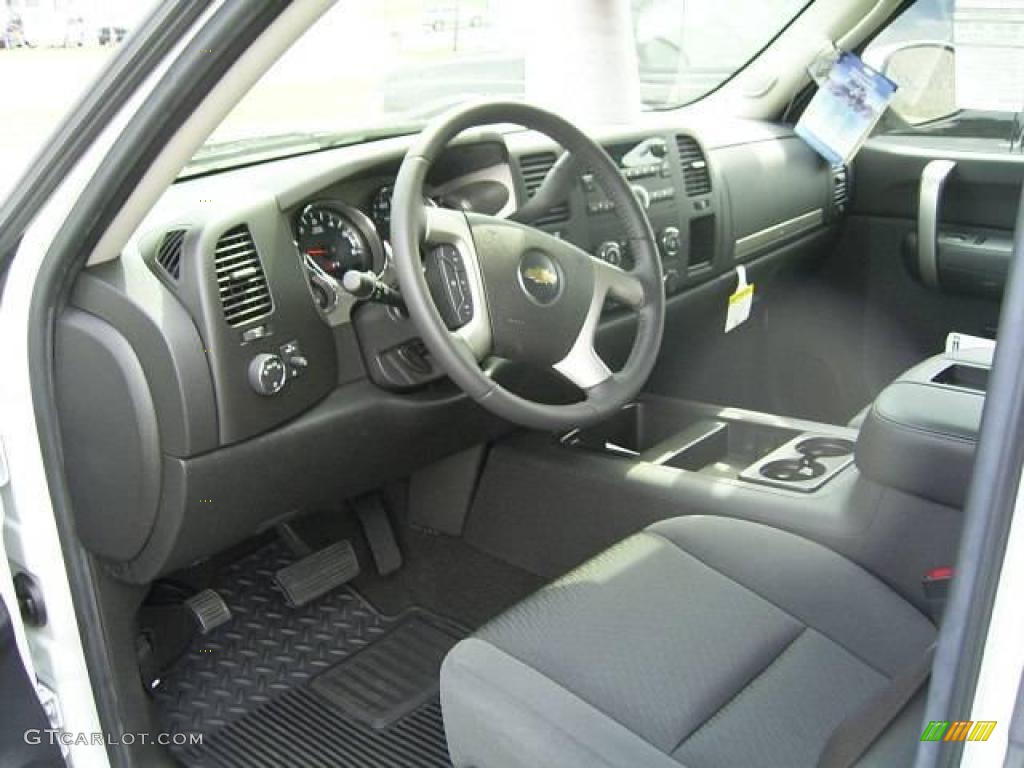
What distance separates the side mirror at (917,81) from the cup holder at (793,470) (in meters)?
0.90

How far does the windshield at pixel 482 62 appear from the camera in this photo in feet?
6.13

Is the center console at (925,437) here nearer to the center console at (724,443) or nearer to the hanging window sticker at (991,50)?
the center console at (724,443)

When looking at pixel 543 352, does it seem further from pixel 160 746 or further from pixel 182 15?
pixel 160 746

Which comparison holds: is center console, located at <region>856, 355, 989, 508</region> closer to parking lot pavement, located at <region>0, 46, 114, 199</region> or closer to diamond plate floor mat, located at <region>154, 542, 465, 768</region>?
diamond plate floor mat, located at <region>154, 542, 465, 768</region>

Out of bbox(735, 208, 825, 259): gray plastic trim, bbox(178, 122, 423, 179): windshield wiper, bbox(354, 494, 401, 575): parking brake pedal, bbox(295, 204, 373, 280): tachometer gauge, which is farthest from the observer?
bbox(735, 208, 825, 259): gray plastic trim

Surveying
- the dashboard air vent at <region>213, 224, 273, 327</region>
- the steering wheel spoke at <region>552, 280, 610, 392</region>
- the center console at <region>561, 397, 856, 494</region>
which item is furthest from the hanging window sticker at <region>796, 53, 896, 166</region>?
the dashboard air vent at <region>213, 224, 273, 327</region>

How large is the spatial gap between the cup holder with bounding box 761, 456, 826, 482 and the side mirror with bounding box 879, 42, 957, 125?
2.94 feet

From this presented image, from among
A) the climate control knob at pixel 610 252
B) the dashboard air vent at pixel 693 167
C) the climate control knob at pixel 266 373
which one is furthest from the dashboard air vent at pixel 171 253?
the dashboard air vent at pixel 693 167

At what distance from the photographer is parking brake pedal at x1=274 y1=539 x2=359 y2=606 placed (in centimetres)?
217

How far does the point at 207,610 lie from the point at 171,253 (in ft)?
2.59

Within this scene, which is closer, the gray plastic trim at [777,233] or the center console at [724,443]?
the center console at [724,443]

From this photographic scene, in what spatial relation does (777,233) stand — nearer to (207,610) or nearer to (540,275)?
(540,275)

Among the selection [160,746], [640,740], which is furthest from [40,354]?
[640,740]

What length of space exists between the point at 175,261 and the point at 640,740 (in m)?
0.88
